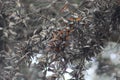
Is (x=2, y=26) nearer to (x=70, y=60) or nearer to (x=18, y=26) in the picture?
(x=18, y=26)

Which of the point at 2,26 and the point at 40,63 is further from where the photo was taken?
the point at 2,26

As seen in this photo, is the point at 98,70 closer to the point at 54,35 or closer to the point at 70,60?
the point at 70,60

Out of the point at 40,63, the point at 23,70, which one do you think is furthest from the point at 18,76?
the point at 40,63

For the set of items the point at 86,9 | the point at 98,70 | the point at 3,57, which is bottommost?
the point at 98,70

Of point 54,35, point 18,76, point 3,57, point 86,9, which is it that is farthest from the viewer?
point 3,57

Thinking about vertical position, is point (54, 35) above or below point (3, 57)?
above

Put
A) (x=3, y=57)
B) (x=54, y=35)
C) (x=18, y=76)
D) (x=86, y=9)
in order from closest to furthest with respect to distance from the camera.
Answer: (x=54, y=35) < (x=86, y=9) < (x=18, y=76) < (x=3, y=57)

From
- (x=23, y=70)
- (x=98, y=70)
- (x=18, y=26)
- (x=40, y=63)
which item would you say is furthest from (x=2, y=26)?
(x=98, y=70)

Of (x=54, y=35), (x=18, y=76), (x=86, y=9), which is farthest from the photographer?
(x=18, y=76)

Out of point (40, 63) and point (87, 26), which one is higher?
point (87, 26)
